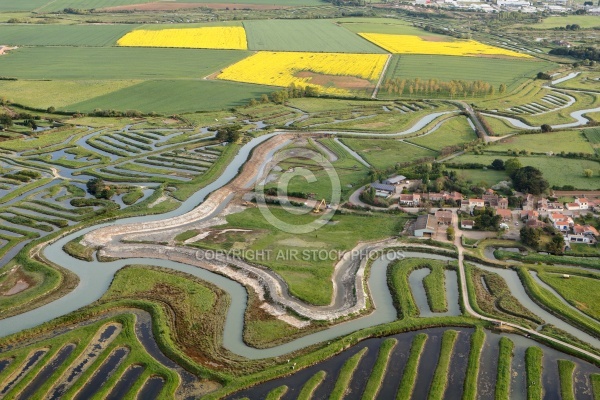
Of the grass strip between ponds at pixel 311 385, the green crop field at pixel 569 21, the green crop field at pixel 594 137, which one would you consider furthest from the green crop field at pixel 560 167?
the green crop field at pixel 569 21


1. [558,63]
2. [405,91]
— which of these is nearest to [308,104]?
Answer: [405,91]

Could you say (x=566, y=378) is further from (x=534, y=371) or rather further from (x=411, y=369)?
(x=411, y=369)

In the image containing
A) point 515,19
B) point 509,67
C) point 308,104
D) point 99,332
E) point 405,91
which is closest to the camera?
point 99,332

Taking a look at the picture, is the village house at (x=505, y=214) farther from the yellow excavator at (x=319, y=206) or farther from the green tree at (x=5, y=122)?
the green tree at (x=5, y=122)

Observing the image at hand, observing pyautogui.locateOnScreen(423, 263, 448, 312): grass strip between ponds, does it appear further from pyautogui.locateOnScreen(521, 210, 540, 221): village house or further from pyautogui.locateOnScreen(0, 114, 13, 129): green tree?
pyautogui.locateOnScreen(0, 114, 13, 129): green tree

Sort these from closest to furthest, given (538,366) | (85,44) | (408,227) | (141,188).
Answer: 1. (538,366)
2. (408,227)
3. (141,188)
4. (85,44)

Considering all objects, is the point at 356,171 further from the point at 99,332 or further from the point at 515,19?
the point at 515,19
